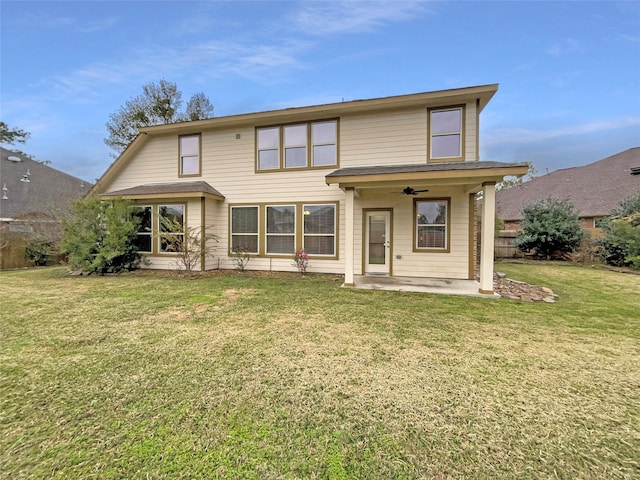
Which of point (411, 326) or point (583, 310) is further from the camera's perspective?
point (583, 310)

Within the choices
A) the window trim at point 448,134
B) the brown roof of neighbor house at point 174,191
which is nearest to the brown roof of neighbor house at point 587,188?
the window trim at point 448,134

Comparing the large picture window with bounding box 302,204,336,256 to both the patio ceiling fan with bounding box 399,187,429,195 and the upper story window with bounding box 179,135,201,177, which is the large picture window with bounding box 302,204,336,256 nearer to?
the patio ceiling fan with bounding box 399,187,429,195

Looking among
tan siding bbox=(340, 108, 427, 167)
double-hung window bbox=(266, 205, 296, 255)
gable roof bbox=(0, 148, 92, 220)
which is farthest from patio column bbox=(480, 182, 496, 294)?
gable roof bbox=(0, 148, 92, 220)

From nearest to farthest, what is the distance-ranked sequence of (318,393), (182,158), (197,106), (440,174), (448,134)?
(318,393)
(440,174)
(448,134)
(182,158)
(197,106)

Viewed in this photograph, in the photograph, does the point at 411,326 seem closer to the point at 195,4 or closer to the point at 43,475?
the point at 43,475

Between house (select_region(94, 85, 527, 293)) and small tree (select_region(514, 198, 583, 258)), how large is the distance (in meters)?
7.10

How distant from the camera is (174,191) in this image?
947 centimetres

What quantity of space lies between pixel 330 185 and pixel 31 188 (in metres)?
16.5

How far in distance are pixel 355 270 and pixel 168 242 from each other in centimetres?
675

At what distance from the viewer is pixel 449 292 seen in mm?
6742

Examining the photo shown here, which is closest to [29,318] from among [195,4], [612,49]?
[195,4]

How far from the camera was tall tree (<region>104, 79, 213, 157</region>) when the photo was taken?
58.2ft

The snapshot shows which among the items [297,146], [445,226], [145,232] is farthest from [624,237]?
[145,232]

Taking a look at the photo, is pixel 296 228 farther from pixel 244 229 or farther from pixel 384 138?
pixel 384 138
